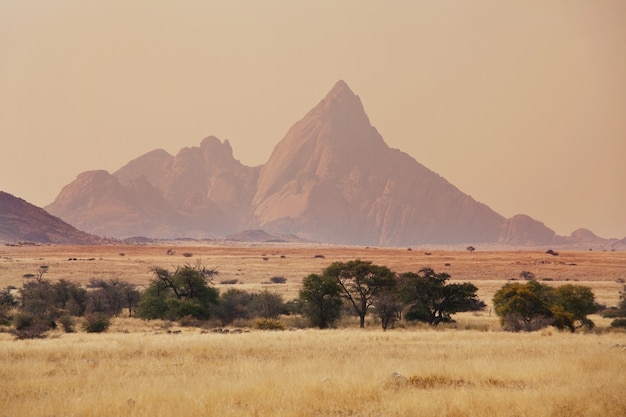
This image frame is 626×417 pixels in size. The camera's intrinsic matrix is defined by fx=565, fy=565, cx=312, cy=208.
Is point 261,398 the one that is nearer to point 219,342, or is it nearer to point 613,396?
point 613,396

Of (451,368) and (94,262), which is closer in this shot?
(451,368)

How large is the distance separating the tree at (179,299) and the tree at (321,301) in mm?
7407

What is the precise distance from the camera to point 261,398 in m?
11.4

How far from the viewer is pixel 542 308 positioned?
1415 inches

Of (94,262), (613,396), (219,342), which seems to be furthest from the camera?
(94,262)

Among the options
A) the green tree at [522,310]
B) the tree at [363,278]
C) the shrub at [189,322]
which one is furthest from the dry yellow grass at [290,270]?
the green tree at [522,310]

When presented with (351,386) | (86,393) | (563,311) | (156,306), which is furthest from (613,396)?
(156,306)

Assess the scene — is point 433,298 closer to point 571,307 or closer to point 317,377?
point 571,307

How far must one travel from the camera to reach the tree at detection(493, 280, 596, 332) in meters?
34.5

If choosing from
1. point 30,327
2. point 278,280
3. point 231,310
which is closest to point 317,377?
point 30,327

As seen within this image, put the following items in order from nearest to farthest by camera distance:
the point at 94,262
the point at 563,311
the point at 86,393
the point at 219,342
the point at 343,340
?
the point at 86,393 → the point at 219,342 → the point at 343,340 → the point at 563,311 → the point at 94,262

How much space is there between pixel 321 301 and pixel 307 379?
1065 inches

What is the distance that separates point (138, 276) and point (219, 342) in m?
59.7

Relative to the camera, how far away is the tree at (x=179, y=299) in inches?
1615
